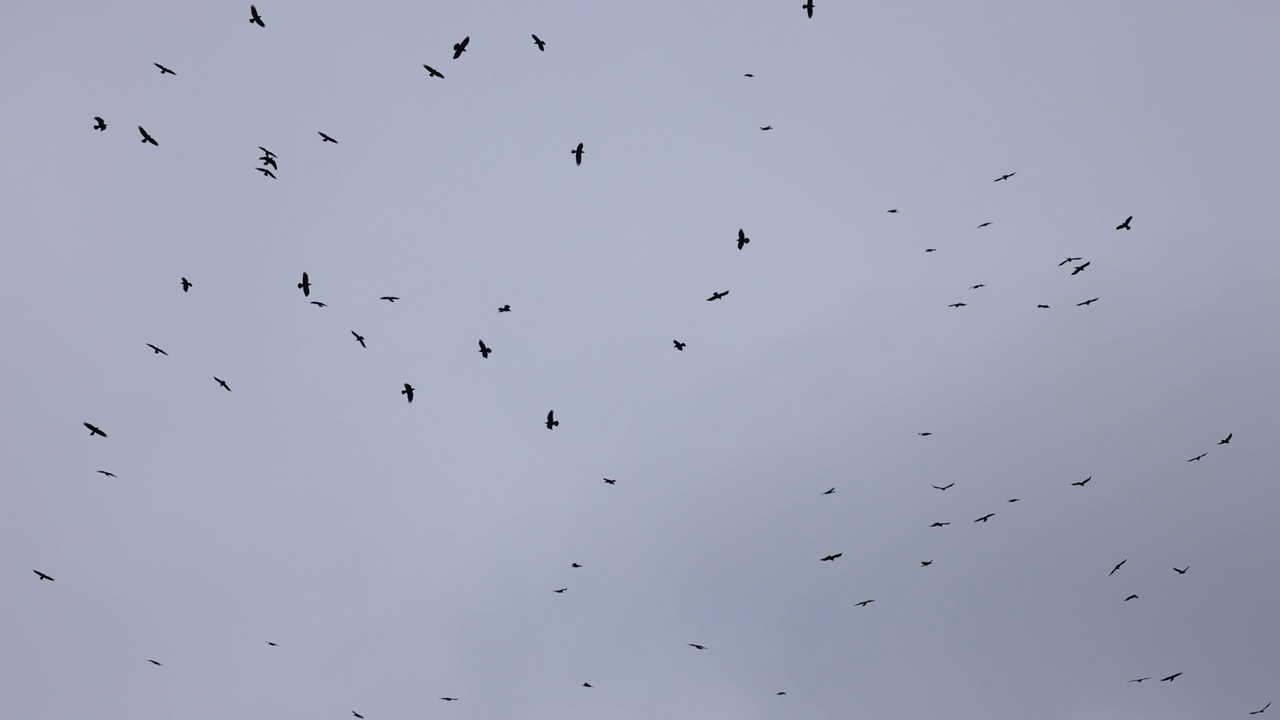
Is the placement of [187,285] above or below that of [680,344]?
above

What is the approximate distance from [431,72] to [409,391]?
87.9 feet

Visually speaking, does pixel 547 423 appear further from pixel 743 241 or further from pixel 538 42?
pixel 538 42

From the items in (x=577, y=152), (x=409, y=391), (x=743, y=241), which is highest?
(x=577, y=152)

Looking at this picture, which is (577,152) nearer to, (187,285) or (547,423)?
(547,423)

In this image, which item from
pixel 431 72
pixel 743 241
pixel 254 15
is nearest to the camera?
pixel 431 72

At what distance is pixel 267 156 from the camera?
8138 centimetres

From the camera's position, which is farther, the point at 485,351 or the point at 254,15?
the point at 485,351

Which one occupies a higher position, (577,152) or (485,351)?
(577,152)

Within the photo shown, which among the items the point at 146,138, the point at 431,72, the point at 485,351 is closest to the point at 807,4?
the point at 431,72

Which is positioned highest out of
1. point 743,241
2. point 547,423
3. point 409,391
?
point 743,241

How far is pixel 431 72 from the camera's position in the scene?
68.5 meters

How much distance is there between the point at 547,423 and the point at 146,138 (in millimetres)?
34808

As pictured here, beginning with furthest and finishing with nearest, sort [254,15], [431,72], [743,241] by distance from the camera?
[743,241]
[254,15]
[431,72]

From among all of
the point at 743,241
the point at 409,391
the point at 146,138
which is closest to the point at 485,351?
the point at 409,391
